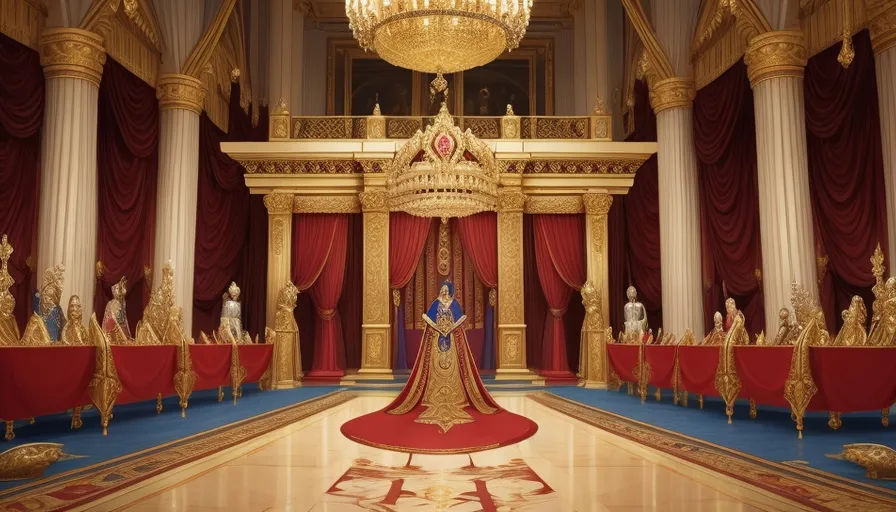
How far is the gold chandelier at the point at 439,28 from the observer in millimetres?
5824

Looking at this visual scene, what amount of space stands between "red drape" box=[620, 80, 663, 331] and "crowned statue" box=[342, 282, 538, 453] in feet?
24.6

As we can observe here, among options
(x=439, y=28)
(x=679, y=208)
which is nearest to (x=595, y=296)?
(x=679, y=208)

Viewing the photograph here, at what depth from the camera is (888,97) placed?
7.10m

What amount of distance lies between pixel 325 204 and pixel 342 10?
487cm

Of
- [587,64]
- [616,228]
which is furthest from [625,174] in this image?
[587,64]

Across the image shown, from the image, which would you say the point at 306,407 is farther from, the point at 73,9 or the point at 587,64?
the point at 587,64

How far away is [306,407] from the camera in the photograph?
24.3ft

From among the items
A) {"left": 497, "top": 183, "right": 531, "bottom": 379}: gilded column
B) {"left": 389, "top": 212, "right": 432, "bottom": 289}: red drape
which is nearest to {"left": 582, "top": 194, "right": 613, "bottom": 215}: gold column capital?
{"left": 497, "top": 183, "right": 531, "bottom": 379}: gilded column

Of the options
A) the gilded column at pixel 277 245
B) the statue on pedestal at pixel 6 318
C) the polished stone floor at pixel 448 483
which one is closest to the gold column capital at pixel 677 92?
the gilded column at pixel 277 245

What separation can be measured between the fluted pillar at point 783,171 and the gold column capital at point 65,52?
8.05 m

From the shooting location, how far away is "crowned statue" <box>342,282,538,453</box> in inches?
187

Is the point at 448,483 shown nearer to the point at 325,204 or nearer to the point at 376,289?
the point at 376,289

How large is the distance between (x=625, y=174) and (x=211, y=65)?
23.8 feet

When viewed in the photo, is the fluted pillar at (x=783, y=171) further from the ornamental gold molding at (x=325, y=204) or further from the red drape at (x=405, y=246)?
the ornamental gold molding at (x=325, y=204)
